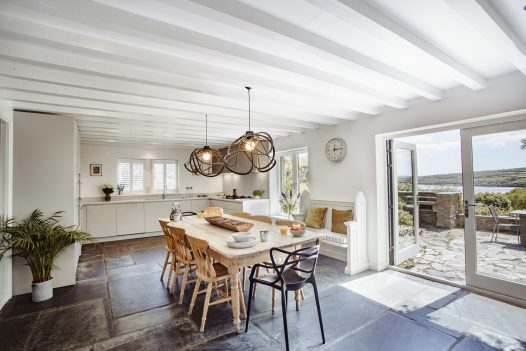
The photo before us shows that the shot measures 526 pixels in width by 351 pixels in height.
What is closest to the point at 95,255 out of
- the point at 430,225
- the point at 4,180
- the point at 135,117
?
the point at 4,180

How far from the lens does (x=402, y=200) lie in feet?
13.7

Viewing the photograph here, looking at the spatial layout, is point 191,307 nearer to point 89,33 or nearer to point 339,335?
point 339,335

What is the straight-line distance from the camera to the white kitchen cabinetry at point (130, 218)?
235 inches

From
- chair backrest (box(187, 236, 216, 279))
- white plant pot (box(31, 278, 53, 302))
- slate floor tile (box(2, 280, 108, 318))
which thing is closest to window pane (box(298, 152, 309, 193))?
chair backrest (box(187, 236, 216, 279))

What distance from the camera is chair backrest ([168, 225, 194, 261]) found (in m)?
2.87

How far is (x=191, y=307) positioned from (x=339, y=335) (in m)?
1.48

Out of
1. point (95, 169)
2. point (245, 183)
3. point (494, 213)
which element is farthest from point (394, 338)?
point (95, 169)

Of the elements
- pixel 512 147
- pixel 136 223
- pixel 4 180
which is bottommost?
pixel 136 223

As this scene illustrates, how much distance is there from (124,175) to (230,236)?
514 centimetres

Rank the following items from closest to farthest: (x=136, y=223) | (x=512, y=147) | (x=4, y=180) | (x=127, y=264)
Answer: (x=512, y=147) → (x=4, y=180) → (x=127, y=264) → (x=136, y=223)

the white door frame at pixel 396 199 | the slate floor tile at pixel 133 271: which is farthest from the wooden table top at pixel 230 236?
the white door frame at pixel 396 199

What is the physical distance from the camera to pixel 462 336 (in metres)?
2.20

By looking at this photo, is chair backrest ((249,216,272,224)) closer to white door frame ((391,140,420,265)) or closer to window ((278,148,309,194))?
window ((278,148,309,194))

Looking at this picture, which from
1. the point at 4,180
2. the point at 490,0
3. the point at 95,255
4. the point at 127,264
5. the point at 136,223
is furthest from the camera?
the point at 136,223
